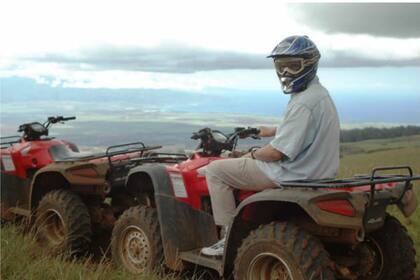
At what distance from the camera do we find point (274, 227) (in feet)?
14.8

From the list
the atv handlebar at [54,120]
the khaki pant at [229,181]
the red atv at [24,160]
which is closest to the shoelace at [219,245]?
the khaki pant at [229,181]

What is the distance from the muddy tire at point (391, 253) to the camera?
4.94m

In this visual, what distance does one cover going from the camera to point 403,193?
4.63 meters

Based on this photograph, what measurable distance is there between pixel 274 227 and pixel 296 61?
131 centimetres

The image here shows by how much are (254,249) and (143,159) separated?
284 cm

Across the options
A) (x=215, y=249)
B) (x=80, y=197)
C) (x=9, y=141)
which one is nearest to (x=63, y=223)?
(x=80, y=197)

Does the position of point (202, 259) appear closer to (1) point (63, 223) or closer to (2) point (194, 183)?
(2) point (194, 183)

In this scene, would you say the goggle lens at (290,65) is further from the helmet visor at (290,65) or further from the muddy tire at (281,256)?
the muddy tire at (281,256)

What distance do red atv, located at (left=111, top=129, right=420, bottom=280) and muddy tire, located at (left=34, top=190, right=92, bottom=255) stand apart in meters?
0.94

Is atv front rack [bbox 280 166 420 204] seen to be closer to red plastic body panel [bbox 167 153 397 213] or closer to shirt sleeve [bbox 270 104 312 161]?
shirt sleeve [bbox 270 104 312 161]

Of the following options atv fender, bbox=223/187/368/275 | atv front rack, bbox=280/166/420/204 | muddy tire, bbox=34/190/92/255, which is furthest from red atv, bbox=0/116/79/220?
atv front rack, bbox=280/166/420/204

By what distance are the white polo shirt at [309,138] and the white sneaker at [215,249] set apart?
97 cm

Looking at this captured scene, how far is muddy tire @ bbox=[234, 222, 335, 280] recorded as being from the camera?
4266 millimetres

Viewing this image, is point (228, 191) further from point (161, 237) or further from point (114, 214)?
point (114, 214)
